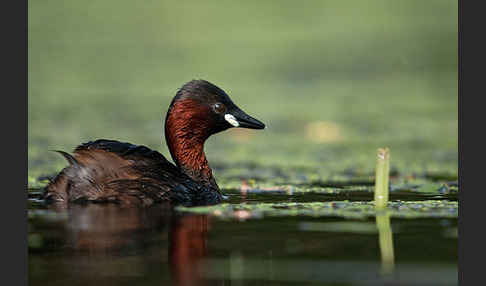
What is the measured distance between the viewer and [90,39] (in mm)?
23750

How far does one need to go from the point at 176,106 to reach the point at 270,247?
3.12 m

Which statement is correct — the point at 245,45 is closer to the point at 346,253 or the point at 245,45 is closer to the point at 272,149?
the point at 272,149

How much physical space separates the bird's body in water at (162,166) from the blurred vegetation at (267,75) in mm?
1852

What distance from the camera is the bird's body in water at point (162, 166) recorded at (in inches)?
319

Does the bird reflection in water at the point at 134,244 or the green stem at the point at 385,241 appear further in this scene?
the green stem at the point at 385,241

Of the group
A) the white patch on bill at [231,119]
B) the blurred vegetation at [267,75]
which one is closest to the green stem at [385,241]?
the white patch on bill at [231,119]

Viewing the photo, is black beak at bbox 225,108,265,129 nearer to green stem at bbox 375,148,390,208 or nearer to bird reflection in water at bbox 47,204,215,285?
bird reflection in water at bbox 47,204,215,285

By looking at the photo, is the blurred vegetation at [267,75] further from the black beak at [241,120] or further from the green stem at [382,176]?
the green stem at [382,176]

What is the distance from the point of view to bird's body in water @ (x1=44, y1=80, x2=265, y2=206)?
26.6ft

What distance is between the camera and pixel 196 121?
367 inches

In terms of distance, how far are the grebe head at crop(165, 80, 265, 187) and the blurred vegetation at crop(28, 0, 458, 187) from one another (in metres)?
1.81

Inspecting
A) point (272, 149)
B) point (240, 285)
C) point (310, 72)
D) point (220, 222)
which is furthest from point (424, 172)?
point (310, 72)

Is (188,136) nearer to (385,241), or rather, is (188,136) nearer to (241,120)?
(241,120)

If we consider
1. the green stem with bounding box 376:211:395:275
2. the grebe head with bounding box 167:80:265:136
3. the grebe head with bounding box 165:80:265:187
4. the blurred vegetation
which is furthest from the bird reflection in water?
the blurred vegetation
